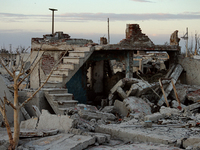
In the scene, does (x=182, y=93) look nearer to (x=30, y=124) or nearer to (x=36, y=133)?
(x=30, y=124)

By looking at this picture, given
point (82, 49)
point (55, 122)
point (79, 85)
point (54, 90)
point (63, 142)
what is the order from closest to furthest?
1. point (63, 142)
2. point (55, 122)
3. point (54, 90)
4. point (82, 49)
5. point (79, 85)

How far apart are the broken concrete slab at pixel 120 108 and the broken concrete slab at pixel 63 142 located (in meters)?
4.89

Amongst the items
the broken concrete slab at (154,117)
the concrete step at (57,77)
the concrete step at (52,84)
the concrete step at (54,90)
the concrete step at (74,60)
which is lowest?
the broken concrete slab at (154,117)

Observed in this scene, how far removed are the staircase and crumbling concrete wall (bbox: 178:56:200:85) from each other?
18.2ft

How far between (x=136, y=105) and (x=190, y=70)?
497 centimetres

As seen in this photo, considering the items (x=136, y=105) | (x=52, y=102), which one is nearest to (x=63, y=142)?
(x=52, y=102)

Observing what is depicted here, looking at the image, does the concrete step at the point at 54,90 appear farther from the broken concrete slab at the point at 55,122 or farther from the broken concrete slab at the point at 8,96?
the broken concrete slab at the point at 55,122

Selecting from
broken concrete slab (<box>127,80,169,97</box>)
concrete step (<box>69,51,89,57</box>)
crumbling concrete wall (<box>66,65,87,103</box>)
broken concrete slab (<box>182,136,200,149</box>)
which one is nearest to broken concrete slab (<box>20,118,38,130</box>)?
broken concrete slab (<box>182,136,200,149</box>)

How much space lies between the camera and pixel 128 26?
516 inches

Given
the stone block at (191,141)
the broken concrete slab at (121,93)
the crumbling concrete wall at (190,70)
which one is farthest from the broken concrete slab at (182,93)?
the stone block at (191,141)

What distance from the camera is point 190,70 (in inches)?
564

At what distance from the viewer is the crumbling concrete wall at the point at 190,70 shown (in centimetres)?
1406

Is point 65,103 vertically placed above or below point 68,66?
below

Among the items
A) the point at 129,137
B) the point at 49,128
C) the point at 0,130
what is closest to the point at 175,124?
the point at 129,137
